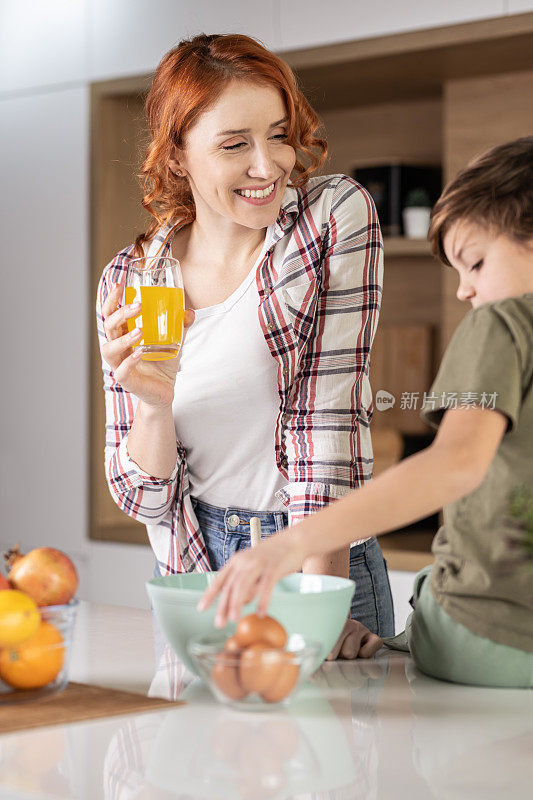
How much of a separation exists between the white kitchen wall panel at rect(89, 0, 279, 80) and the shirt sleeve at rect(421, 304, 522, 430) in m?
2.21

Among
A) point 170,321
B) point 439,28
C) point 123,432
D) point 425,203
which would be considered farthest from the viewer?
point 425,203

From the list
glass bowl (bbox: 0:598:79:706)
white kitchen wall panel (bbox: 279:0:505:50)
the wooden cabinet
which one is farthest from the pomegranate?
white kitchen wall panel (bbox: 279:0:505:50)

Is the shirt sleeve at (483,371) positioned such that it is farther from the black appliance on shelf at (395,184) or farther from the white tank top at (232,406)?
the black appliance on shelf at (395,184)

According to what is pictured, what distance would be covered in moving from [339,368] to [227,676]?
0.67 metres

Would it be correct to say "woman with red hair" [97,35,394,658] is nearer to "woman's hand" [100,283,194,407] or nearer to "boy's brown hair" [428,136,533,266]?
"woman's hand" [100,283,194,407]

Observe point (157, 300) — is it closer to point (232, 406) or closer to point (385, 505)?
point (232, 406)

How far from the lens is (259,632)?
84 centimetres

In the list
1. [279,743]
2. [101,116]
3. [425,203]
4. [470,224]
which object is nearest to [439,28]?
[425,203]

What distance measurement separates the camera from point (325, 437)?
1408mm

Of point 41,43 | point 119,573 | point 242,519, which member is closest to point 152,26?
point 41,43

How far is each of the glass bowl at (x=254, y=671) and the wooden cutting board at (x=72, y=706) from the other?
107 millimetres

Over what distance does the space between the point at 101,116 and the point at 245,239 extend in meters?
1.82

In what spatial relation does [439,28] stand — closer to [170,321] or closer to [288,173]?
[288,173]

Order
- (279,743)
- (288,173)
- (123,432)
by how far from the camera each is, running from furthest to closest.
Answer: (123,432) → (288,173) → (279,743)
